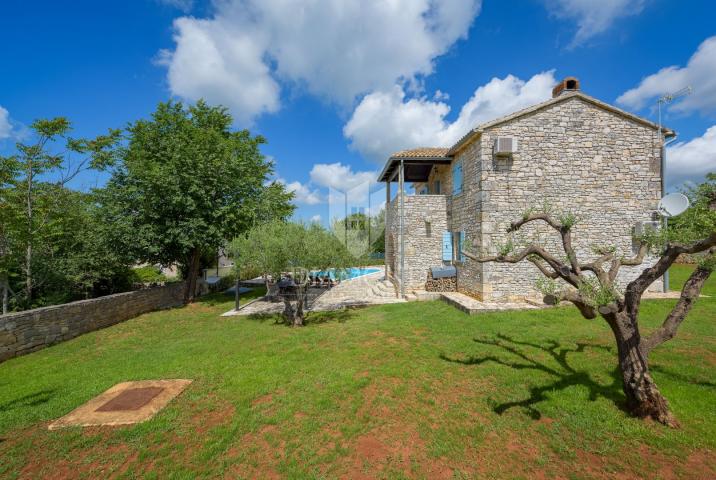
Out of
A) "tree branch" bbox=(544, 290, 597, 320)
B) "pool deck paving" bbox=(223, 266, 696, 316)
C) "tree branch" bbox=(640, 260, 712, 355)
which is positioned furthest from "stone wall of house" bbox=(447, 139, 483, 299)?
"tree branch" bbox=(544, 290, 597, 320)

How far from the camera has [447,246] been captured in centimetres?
1380

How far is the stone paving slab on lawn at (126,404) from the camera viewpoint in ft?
14.5

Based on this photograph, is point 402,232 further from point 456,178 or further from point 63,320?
point 63,320

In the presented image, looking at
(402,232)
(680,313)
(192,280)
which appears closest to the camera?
(680,313)

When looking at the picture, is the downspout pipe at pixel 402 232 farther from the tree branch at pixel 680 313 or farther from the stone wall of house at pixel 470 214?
the tree branch at pixel 680 313

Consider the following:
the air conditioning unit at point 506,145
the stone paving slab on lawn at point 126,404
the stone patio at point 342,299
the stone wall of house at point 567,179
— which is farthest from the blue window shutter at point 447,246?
the stone paving slab on lawn at point 126,404

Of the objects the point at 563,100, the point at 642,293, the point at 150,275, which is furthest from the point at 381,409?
the point at 150,275

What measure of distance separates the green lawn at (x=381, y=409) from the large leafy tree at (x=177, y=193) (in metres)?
6.15

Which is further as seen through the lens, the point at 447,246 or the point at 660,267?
the point at 447,246

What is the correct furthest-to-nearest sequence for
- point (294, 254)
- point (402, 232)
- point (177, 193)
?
1. point (402, 232)
2. point (177, 193)
3. point (294, 254)

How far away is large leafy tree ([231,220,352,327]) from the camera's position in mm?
9320

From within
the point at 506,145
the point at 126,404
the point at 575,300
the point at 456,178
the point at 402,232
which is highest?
the point at 506,145

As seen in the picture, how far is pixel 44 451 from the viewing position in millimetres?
3824

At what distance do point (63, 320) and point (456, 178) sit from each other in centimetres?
1510
